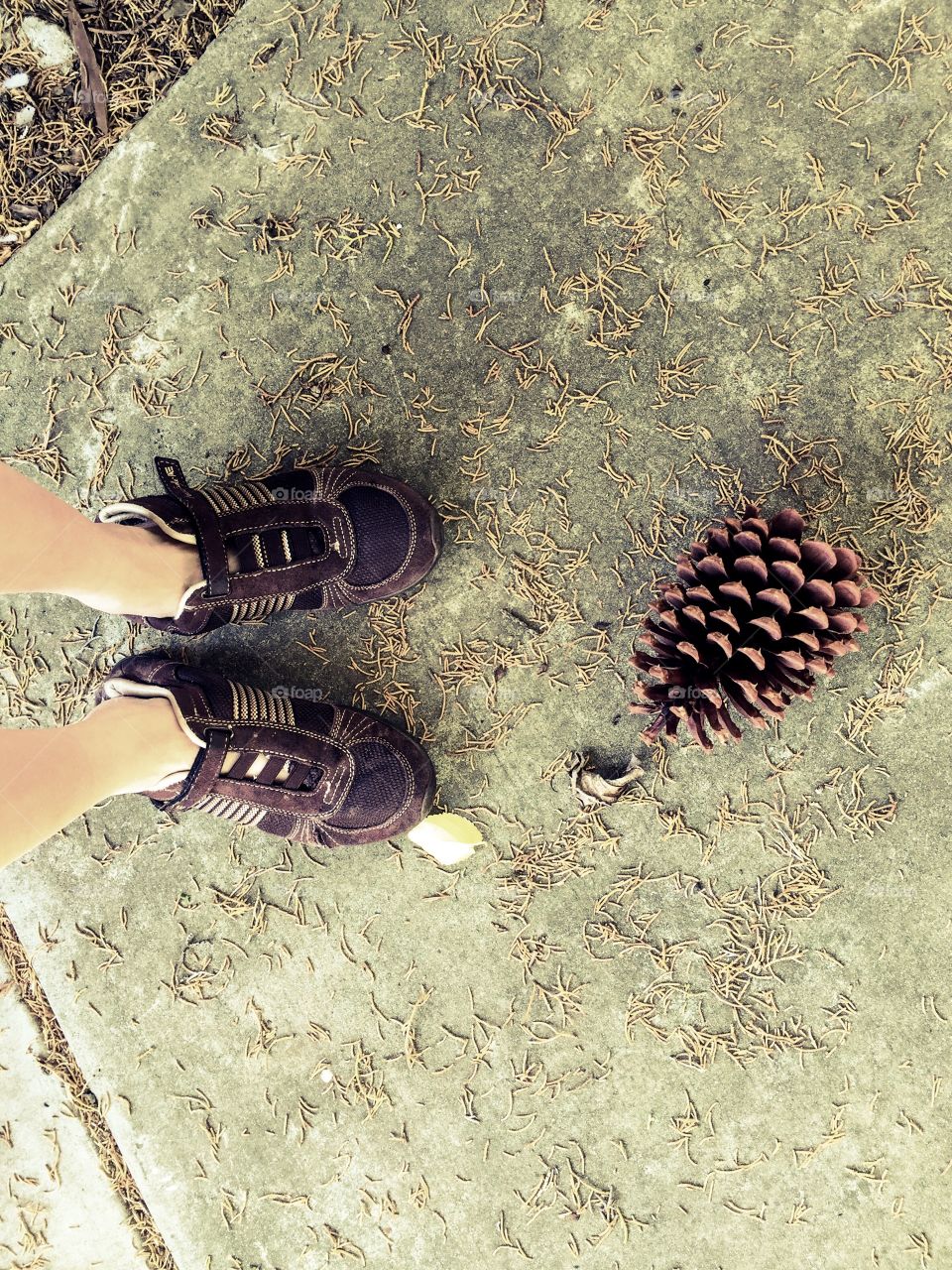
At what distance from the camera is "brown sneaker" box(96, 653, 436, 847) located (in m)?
2.25

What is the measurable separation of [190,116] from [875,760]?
115 inches

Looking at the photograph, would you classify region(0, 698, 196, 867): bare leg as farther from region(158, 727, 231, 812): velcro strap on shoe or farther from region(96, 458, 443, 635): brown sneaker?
region(96, 458, 443, 635): brown sneaker

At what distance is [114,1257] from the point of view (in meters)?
2.59

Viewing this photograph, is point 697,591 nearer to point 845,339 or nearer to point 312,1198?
point 845,339

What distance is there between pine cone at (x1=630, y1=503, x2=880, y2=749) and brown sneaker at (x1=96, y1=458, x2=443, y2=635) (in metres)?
0.79

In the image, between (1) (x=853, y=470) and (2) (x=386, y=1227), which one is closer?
(1) (x=853, y=470)

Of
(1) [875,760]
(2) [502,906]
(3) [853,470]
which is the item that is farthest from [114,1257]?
(3) [853,470]

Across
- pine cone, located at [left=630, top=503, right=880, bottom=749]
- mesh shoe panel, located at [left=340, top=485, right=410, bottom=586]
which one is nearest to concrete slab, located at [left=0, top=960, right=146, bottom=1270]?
mesh shoe panel, located at [left=340, top=485, right=410, bottom=586]

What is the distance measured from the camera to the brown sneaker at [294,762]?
2.25m

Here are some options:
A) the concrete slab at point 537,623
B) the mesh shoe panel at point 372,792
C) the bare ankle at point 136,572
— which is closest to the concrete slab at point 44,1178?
the concrete slab at point 537,623

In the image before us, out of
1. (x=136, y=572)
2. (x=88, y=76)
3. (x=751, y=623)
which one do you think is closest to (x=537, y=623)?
(x=751, y=623)

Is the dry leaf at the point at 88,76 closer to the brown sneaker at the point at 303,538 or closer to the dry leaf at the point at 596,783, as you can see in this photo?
the brown sneaker at the point at 303,538

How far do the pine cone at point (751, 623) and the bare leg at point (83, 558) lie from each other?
133 centimetres

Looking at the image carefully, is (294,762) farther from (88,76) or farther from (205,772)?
(88,76)
